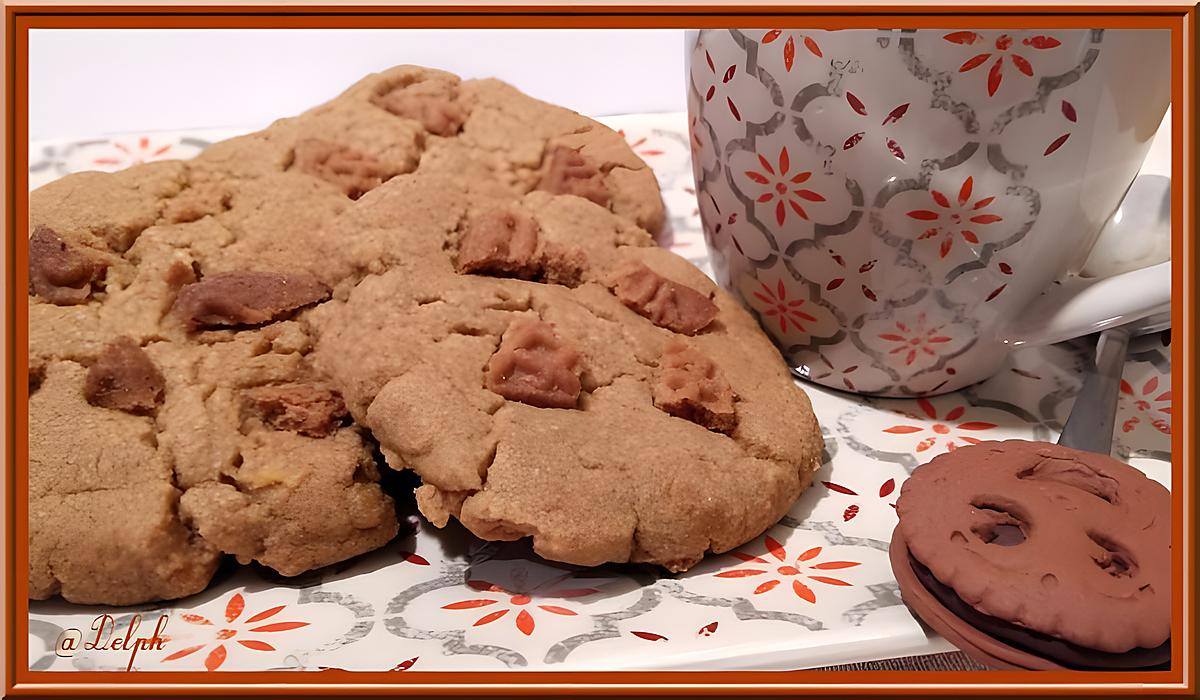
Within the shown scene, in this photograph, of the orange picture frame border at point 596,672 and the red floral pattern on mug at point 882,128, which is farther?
the red floral pattern on mug at point 882,128

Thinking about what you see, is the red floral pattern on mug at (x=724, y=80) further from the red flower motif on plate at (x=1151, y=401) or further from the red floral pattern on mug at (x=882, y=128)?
the red flower motif on plate at (x=1151, y=401)

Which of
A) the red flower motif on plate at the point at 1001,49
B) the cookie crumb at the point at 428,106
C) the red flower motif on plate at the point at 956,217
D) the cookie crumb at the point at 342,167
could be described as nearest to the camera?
the red flower motif on plate at the point at 1001,49

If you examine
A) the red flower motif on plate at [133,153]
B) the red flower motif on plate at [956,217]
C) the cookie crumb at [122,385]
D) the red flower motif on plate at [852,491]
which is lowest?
the red flower motif on plate at [852,491]

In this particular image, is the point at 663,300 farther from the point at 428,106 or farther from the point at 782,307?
the point at 428,106

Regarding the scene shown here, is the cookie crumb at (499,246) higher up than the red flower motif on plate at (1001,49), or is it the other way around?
the red flower motif on plate at (1001,49)

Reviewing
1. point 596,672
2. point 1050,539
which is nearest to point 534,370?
point 596,672

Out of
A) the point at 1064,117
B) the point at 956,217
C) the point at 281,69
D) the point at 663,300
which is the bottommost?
the point at 663,300

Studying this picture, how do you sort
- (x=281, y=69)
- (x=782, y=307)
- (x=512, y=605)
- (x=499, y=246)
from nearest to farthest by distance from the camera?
(x=512, y=605), (x=499, y=246), (x=782, y=307), (x=281, y=69)

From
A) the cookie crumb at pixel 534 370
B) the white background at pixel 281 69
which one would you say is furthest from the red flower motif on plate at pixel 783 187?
the white background at pixel 281 69
